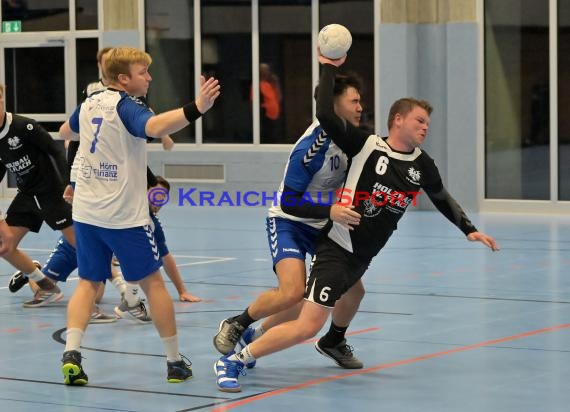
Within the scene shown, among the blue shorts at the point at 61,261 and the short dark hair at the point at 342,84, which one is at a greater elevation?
the short dark hair at the point at 342,84

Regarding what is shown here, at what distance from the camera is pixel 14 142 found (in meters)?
9.55

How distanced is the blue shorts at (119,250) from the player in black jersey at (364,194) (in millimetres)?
733

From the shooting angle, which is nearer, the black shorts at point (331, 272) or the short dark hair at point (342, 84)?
the black shorts at point (331, 272)

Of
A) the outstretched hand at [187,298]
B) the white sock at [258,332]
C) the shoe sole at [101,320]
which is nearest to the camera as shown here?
the white sock at [258,332]

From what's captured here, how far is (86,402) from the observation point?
6.42 metres

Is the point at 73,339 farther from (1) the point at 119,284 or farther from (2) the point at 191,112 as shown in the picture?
(1) the point at 119,284

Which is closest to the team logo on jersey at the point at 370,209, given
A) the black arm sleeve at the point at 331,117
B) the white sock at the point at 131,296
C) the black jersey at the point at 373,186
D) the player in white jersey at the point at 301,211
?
the black jersey at the point at 373,186

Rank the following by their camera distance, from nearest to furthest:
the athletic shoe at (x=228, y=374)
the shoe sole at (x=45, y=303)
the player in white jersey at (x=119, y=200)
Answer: the athletic shoe at (x=228, y=374)
the player in white jersey at (x=119, y=200)
the shoe sole at (x=45, y=303)

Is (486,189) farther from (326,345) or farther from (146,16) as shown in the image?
(326,345)

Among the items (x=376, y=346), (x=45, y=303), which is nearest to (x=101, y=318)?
(x=45, y=303)

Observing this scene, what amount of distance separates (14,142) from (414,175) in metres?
3.78

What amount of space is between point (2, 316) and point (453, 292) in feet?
12.1

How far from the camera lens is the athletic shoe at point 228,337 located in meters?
7.11

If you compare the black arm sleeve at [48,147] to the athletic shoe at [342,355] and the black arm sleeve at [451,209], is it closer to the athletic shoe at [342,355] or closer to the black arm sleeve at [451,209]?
the athletic shoe at [342,355]
